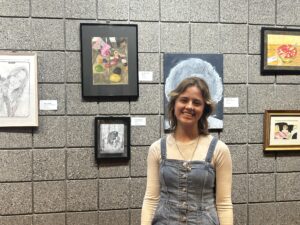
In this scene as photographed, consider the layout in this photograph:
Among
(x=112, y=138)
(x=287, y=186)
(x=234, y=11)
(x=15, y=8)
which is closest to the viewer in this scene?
(x=15, y=8)

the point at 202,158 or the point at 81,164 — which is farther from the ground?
the point at 202,158

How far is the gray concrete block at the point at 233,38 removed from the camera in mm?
2307

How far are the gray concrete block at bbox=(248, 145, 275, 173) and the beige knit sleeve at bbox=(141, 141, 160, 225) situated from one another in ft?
3.94

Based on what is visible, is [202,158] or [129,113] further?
[129,113]

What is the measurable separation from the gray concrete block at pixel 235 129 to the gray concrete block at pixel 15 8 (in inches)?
56.9

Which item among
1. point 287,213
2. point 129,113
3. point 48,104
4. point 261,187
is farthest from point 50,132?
point 287,213

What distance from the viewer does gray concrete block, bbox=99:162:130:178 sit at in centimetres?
221

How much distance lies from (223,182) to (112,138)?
1.06 metres

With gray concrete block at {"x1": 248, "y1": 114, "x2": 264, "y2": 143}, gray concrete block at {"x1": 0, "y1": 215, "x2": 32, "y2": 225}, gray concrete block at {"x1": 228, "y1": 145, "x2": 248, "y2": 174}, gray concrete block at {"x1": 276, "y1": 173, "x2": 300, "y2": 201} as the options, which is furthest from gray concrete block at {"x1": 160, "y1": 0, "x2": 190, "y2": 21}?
gray concrete block at {"x1": 0, "y1": 215, "x2": 32, "y2": 225}

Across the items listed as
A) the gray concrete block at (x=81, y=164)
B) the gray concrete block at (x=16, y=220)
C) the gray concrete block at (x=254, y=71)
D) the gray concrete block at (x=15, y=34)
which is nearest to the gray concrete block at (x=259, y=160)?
the gray concrete block at (x=254, y=71)

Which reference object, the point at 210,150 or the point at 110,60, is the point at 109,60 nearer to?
the point at 110,60

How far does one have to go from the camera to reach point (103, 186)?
2211 millimetres

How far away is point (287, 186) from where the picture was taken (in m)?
2.41

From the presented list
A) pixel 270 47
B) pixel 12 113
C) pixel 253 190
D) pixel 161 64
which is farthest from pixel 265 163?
pixel 12 113
